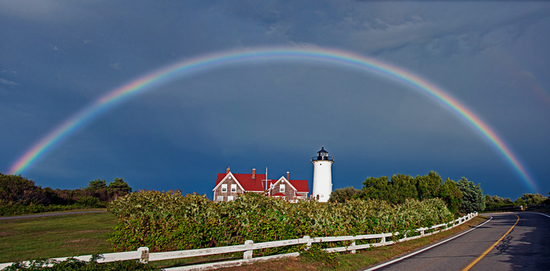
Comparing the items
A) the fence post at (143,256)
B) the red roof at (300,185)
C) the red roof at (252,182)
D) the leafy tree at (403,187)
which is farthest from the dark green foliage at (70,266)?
the red roof at (300,185)

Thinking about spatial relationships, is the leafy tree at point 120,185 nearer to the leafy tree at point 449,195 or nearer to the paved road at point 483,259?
the leafy tree at point 449,195

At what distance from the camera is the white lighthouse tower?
6234cm

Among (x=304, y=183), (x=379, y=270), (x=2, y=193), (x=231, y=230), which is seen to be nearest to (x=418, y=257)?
(x=379, y=270)

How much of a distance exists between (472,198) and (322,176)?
28.0 meters

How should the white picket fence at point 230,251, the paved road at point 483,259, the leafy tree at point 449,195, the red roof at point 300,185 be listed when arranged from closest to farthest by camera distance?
the white picket fence at point 230,251 → the paved road at point 483,259 → the leafy tree at point 449,195 → the red roof at point 300,185

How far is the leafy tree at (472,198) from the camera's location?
182 ft

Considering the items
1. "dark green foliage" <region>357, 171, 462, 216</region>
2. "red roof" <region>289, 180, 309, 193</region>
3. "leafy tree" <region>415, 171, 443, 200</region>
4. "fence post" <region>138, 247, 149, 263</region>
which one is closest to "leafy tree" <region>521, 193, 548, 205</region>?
"dark green foliage" <region>357, 171, 462, 216</region>

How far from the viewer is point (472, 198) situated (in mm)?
55844

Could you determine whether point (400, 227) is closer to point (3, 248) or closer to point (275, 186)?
point (3, 248)

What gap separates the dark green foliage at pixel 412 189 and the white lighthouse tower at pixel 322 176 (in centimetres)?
1867

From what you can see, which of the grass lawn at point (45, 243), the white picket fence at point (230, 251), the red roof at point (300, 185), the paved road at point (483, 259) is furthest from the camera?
the red roof at point (300, 185)

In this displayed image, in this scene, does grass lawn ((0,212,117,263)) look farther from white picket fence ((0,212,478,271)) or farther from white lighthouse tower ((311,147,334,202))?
white lighthouse tower ((311,147,334,202))

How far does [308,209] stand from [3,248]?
51.6 feet

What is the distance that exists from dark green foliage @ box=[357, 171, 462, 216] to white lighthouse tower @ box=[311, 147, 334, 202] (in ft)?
61.3
